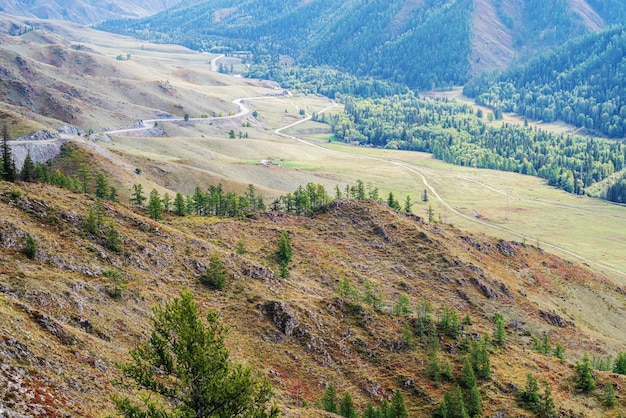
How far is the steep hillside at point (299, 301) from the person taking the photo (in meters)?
63.2

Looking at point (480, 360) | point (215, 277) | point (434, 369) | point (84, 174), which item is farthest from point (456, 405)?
point (84, 174)

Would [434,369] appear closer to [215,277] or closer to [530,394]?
[530,394]

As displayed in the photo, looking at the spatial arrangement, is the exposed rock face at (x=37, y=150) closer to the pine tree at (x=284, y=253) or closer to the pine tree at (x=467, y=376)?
the pine tree at (x=284, y=253)

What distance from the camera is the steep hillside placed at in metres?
63.2

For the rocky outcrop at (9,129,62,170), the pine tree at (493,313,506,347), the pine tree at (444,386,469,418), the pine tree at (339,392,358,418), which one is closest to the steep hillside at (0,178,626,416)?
the pine tree at (493,313,506,347)

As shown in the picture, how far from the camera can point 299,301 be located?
107438 mm

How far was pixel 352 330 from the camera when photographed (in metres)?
106

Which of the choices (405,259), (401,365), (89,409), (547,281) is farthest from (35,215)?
(547,281)

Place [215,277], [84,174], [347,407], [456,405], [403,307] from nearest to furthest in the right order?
[347,407]
[456,405]
[215,277]
[403,307]
[84,174]

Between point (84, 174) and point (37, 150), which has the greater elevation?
point (37, 150)

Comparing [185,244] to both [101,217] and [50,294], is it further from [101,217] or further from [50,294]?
[50,294]

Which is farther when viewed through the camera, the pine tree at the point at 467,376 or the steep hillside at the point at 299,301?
the pine tree at the point at 467,376

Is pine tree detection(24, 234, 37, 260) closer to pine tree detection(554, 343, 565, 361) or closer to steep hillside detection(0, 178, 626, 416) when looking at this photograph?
steep hillside detection(0, 178, 626, 416)

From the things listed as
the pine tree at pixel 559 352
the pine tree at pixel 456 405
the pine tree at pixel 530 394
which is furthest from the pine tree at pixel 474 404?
the pine tree at pixel 559 352
